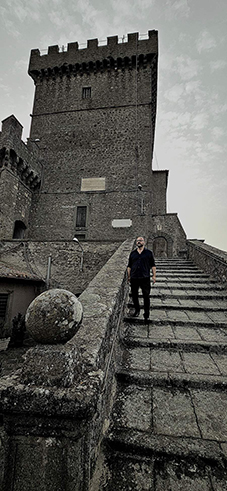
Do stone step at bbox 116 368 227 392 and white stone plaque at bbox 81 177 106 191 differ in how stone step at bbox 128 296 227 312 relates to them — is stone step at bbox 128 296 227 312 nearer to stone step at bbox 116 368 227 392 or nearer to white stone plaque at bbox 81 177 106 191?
stone step at bbox 116 368 227 392

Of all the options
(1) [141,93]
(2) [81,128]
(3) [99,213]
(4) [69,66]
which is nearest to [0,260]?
(3) [99,213]

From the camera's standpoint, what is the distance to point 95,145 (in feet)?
51.8

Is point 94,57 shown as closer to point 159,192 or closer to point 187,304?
point 159,192

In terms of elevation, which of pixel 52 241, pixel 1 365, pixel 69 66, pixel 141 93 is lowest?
pixel 1 365

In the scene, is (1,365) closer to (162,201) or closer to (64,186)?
(64,186)

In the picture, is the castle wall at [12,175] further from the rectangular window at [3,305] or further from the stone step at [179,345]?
the stone step at [179,345]

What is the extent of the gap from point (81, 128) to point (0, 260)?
11990 mm

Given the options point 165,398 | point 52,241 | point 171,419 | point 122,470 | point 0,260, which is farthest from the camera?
point 52,241

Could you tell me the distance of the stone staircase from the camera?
134 centimetres

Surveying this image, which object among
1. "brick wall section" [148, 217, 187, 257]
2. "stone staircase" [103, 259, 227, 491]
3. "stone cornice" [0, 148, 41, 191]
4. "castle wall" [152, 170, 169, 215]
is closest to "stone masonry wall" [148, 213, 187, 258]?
"brick wall section" [148, 217, 187, 257]

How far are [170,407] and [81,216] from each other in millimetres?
13682

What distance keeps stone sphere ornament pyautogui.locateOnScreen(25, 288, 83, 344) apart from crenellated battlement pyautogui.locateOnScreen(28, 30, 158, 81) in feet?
64.9

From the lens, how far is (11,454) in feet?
3.48

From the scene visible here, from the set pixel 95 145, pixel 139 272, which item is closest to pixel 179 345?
pixel 139 272
